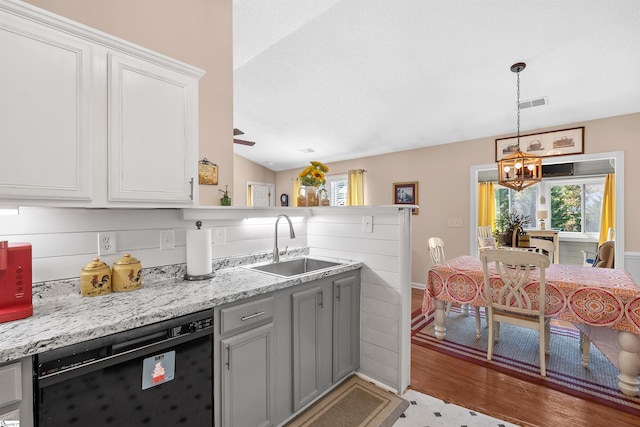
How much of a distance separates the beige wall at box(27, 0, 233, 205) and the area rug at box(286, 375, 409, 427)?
5.19 ft

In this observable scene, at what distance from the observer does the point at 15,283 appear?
114 centimetres

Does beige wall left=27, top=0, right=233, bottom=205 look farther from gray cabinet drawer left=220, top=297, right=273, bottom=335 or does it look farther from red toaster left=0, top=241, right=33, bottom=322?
red toaster left=0, top=241, right=33, bottom=322

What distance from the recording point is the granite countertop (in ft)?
3.25

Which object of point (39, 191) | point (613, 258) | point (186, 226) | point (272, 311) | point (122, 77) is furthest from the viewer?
point (613, 258)

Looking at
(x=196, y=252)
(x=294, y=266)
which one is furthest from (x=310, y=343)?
(x=196, y=252)

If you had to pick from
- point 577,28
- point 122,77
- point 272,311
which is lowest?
point 272,311

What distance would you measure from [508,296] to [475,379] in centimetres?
75

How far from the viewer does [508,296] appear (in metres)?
2.54

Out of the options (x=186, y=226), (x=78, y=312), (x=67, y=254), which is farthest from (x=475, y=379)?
(x=67, y=254)

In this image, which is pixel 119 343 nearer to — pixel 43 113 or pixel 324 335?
pixel 43 113

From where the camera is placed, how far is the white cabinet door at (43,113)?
1091mm

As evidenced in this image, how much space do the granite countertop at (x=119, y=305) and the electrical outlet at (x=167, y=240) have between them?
0.13 m

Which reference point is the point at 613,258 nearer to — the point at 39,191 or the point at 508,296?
the point at 508,296

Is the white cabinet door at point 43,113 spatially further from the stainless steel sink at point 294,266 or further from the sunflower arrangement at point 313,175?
the sunflower arrangement at point 313,175
